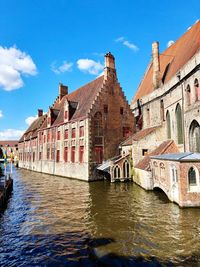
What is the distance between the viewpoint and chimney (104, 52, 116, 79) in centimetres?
2600

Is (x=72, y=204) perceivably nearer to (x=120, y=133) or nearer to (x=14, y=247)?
(x=14, y=247)

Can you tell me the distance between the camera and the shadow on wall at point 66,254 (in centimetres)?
654

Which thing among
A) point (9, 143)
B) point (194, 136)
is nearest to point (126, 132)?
point (194, 136)

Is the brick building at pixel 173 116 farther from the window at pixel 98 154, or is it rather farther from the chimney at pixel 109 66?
the chimney at pixel 109 66

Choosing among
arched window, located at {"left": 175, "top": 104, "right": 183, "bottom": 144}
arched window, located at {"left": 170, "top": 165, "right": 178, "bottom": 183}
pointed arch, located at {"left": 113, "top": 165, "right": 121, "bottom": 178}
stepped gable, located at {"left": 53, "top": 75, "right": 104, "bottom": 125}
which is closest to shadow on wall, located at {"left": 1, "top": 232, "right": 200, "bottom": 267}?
arched window, located at {"left": 170, "top": 165, "right": 178, "bottom": 183}

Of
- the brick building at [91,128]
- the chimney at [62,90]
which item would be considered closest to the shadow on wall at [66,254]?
the brick building at [91,128]

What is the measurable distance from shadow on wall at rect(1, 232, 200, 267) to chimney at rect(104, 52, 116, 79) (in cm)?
2050

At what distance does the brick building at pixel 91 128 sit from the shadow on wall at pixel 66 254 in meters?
14.8

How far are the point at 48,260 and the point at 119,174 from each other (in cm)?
1572

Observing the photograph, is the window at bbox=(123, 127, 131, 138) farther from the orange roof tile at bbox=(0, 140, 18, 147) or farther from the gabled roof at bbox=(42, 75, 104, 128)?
the orange roof tile at bbox=(0, 140, 18, 147)

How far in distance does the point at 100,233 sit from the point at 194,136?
34.4ft

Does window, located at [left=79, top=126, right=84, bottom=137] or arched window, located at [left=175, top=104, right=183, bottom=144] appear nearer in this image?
arched window, located at [left=175, top=104, right=183, bottom=144]

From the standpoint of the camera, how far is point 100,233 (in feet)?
29.0

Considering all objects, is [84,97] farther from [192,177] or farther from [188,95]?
[192,177]
